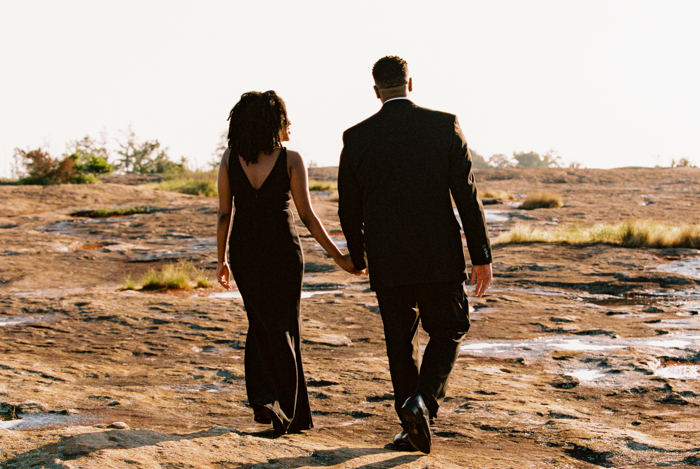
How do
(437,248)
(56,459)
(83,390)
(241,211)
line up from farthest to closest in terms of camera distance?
(83,390), (241,211), (437,248), (56,459)

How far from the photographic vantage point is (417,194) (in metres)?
3.09

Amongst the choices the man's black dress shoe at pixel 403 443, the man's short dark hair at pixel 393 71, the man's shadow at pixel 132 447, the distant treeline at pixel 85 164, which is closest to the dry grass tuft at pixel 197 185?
the distant treeline at pixel 85 164

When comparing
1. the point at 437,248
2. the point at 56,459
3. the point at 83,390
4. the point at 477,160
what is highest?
the point at 477,160

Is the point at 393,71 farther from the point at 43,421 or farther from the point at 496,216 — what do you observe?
the point at 496,216

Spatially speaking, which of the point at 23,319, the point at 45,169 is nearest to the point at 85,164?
the point at 45,169

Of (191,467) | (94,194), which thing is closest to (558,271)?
(191,467)

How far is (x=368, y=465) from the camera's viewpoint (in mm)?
2711

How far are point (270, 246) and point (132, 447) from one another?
3.86ft

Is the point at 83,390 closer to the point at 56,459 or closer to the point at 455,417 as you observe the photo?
the point at 56,459

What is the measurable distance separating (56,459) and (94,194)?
21.4 m

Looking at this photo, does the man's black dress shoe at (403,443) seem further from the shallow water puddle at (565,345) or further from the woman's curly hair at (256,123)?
the shallow water puddle at (565,345)

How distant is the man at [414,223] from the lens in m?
3.08

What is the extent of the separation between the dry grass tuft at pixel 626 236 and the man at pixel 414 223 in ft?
33.0

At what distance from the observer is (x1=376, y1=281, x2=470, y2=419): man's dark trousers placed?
10.1 feet
